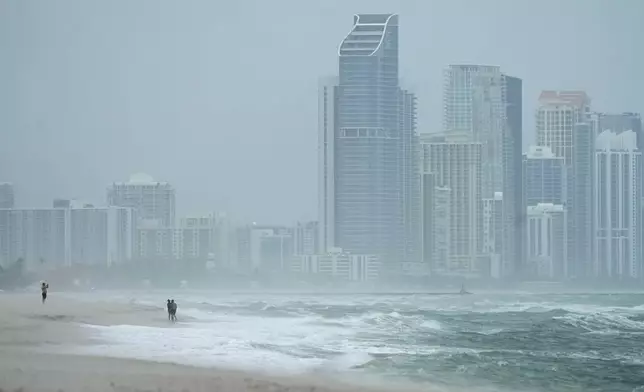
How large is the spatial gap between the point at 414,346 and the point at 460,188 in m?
31.0

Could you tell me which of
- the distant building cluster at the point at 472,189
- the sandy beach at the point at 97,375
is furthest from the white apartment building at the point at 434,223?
the sandy beach at the point at 97,375

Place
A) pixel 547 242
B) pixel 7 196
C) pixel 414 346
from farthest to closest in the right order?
pixel 547 242 < pixel 7 196 < pixel 414 346

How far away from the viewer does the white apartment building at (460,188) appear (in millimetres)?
41750

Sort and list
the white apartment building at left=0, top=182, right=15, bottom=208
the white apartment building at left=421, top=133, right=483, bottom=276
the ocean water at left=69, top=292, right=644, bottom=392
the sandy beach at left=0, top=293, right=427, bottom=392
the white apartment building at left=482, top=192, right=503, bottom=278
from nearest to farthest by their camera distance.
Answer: the sandy beach at left=0, top=293, right=427, bottom=392
the ocean water at left=69, top=292, right=644, bottom=392
the white apartment building at left=0, top=182, right=15, bottom=208
the white apartment building at left=482, top=192, right=503, bottom=278
the white apartment building at left=421, top=133, right=483, bottom=276

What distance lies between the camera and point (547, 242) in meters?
39.5

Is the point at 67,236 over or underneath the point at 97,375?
over

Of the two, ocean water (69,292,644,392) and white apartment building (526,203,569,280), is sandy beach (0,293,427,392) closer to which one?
ocean water (69,292,644,392)

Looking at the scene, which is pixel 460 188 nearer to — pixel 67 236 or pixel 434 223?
pixel 434 223

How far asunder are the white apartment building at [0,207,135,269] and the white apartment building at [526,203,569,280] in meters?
14.1

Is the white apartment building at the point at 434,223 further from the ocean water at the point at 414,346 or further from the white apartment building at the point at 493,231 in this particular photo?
the ocean water at the point at 414,346

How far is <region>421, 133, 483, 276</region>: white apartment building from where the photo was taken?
41.8 meters

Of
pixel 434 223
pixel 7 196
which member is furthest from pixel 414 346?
pixel 434 223

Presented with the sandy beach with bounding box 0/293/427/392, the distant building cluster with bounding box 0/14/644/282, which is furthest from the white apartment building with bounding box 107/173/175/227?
the sandy beach with bounding box 0/293/427/392

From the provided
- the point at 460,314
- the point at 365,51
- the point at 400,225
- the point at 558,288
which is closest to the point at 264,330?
the point at 460,314
